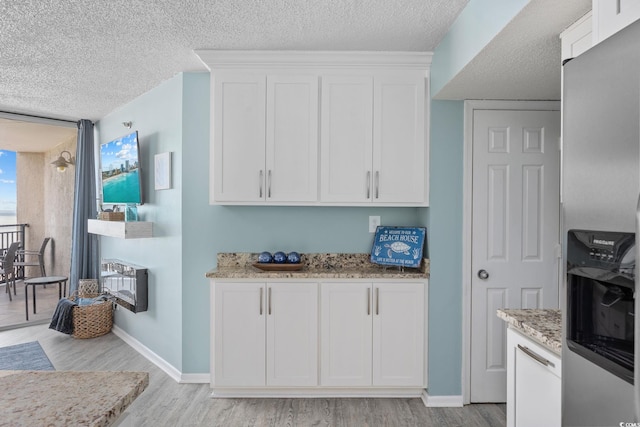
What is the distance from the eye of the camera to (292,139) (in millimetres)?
2777

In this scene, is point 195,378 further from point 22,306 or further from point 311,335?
point 22,306

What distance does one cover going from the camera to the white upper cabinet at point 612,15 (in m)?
1.01

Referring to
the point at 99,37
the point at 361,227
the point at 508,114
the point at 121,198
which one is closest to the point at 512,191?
the point at 508,114

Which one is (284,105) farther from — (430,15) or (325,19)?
(430,15)

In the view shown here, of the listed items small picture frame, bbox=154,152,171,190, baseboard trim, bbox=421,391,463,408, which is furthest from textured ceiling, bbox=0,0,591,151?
baseboard trim, bbox=421,391,463,408

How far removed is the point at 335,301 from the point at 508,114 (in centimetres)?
188

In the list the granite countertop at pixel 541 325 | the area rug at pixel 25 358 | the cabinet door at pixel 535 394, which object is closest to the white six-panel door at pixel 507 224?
the granite countertop at pixel 541 325

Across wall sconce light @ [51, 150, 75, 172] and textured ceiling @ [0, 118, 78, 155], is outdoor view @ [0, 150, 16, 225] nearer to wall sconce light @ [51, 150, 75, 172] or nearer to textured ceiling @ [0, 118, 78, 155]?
textured ceiling @ [0, 118, 78, 155]

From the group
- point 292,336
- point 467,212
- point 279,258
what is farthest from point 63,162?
point 467,212

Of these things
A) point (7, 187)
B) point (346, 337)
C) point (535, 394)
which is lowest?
point (346, 337)

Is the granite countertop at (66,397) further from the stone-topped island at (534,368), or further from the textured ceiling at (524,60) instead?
the textured ceiling at (524,60)

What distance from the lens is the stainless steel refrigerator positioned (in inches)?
33.3

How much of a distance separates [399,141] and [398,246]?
0.80 m

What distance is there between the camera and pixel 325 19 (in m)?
2.25
